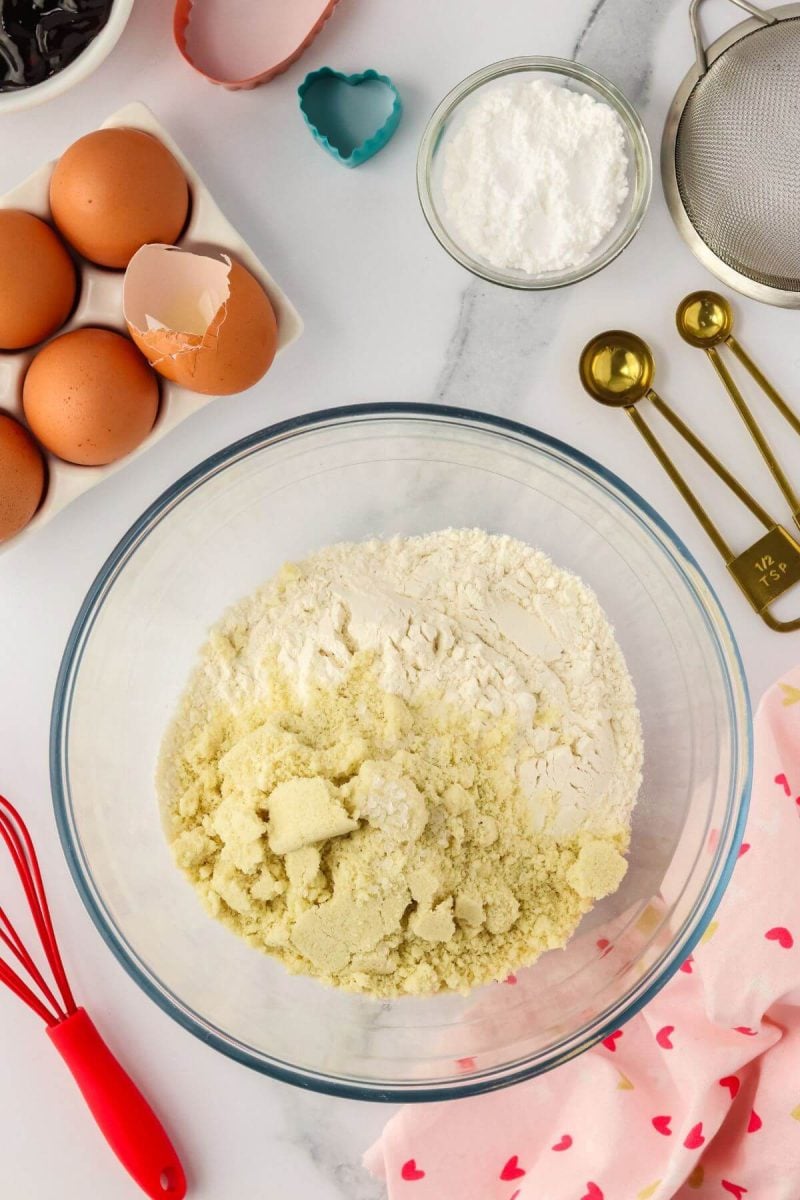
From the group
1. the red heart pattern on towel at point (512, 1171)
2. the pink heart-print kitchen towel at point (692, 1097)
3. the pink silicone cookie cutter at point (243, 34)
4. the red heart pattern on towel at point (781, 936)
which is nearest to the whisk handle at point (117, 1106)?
the pink heart-print kitchen towel at point (692, 1097)

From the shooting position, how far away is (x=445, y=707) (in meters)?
1.07

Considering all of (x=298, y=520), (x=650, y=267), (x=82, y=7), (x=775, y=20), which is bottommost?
(x=298, y=520)

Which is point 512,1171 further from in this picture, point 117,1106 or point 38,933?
point 38,933

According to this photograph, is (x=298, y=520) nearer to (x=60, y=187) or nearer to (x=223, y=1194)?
(x=60, y=187)

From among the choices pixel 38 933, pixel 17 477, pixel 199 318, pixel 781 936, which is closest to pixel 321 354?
pixel 199 318

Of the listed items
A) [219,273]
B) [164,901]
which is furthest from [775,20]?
[164,901]

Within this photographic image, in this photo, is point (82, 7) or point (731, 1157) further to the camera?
point (731, 1157)

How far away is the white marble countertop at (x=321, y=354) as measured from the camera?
1212mm

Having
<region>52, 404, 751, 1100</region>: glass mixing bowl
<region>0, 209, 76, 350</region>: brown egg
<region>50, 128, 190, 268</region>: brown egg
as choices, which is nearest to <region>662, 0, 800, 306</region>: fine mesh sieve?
<region>52, 404, 751, 1100</region>: glass mixing bowl

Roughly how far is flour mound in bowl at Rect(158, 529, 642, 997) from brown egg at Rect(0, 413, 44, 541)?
28 cm

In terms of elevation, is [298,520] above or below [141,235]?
below

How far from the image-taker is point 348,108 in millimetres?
1215

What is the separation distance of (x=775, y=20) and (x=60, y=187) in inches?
37.2

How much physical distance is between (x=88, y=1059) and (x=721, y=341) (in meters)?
1.27
